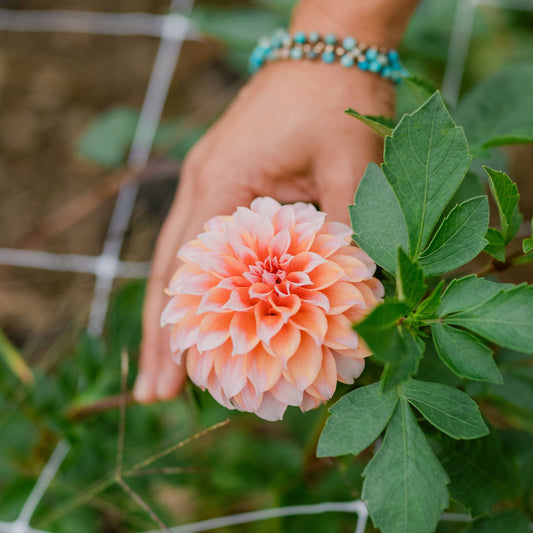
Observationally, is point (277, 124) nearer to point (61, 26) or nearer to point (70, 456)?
point (70, 456)

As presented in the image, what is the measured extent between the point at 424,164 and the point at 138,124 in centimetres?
127

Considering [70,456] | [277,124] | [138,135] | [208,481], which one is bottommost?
[208,481]

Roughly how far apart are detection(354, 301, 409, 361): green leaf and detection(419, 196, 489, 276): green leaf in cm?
9

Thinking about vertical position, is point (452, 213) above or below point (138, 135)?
above

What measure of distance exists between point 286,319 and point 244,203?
1.15ft

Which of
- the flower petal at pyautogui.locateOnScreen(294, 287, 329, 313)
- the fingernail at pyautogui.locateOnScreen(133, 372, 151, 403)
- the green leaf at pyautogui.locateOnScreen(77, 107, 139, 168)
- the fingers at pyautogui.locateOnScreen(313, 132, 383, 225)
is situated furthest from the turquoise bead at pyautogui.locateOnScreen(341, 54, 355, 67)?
the green leaf at pyautogui.locateOnScreen(77, 107, 139, 168)

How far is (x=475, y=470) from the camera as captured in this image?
2.08ft

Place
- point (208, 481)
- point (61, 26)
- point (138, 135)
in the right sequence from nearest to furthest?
point (208, 481), point (138, 135), point (61, 26)

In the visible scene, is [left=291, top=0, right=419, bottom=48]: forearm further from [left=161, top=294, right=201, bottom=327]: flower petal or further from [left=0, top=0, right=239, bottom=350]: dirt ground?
[left=0, top=0, right=239, bottom=350]: dirt ground

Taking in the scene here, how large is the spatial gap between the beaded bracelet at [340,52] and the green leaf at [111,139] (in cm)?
80

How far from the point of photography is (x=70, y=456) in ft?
3.17

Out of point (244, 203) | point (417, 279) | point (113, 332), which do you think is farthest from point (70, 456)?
point (417, 279)

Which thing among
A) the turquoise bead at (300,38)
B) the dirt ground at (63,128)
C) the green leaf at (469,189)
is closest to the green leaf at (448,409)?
the green leaf at (469,189)

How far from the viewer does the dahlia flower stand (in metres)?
0.47
